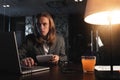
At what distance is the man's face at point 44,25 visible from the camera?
2.31 metres

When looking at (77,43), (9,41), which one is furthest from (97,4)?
(77,43)

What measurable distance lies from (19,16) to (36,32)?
295 inches

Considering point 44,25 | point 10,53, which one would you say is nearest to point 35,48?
point 44,25

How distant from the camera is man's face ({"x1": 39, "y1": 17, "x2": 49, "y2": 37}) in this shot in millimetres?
2307

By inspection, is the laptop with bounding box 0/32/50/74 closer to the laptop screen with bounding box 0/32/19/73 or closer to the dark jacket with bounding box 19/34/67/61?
the laptop screen with bounding box 0/32/19/73

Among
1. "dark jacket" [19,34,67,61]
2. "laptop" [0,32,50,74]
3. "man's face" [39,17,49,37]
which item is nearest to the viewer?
"laptop" [0,32,50,74]

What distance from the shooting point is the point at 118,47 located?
304 centimetres

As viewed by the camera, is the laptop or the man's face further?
the man's face

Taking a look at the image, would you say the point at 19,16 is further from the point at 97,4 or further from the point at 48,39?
the point at 97,4

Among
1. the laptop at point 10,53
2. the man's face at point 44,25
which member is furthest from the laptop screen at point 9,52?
the man's face at point 44,25

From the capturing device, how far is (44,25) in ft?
7.73

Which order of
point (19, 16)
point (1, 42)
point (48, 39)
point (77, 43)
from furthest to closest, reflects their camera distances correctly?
point (19, 16) < point (77, 43) < point (48, 39) < point (1, 42)

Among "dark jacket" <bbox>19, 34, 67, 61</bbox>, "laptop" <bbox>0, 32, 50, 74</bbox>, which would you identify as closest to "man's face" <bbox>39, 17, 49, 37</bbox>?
"dark jacket" <bbox>19, 34, 67, 61</bbox>

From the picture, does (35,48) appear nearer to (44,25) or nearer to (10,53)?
(44,25)
